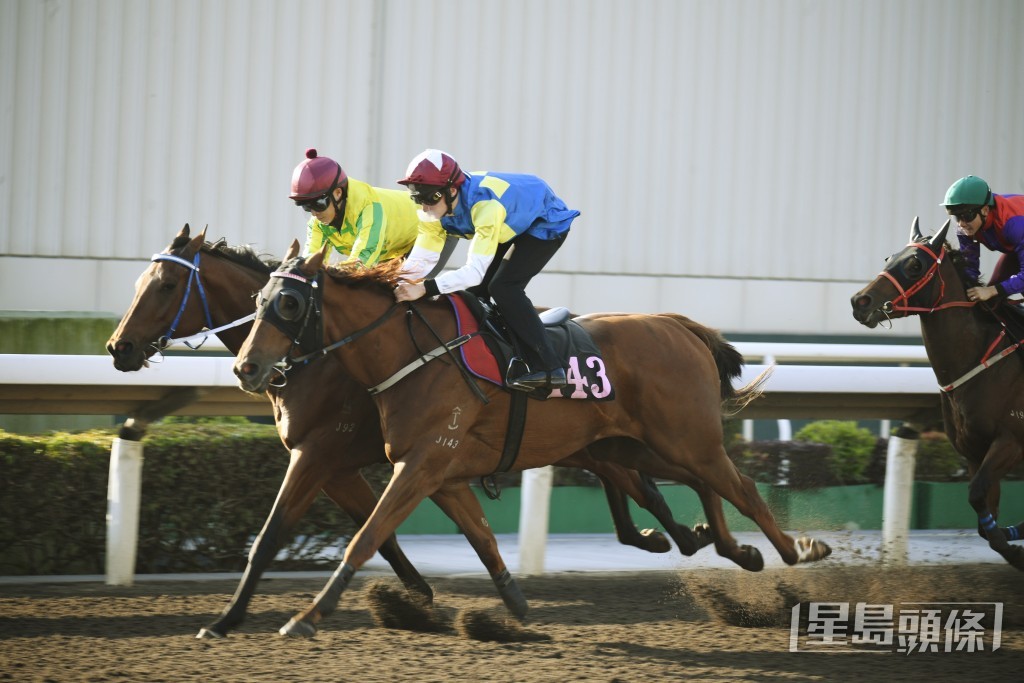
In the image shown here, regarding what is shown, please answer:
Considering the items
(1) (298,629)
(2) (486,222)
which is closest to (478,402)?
A: (2) (486,222)

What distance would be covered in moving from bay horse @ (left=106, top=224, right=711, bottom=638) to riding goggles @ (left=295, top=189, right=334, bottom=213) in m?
0.35

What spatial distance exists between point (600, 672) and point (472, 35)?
680 cm

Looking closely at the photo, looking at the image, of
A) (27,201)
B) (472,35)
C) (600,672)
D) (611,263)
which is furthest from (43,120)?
(600,672)

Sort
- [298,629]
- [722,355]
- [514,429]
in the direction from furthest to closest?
1. [722,355]
2. [514,429]
3. [298,629]

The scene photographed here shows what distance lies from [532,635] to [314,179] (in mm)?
2038

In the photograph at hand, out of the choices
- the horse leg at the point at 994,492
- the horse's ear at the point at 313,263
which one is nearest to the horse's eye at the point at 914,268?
the horse leg at the point at 994,492

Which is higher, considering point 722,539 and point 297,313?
point 297,313

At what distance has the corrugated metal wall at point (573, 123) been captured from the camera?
29.9 feet

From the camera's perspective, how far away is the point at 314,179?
16.3 ft

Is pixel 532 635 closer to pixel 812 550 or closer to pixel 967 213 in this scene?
pixel 812 550

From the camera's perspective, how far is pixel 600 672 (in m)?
4.18

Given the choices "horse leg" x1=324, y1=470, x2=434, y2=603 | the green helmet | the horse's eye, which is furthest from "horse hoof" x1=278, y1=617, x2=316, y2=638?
the green helmet

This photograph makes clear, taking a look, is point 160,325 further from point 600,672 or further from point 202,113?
point 202,113

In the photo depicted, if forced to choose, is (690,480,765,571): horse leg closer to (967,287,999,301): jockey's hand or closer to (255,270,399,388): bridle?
(967,287,999,301): jockey's hand
